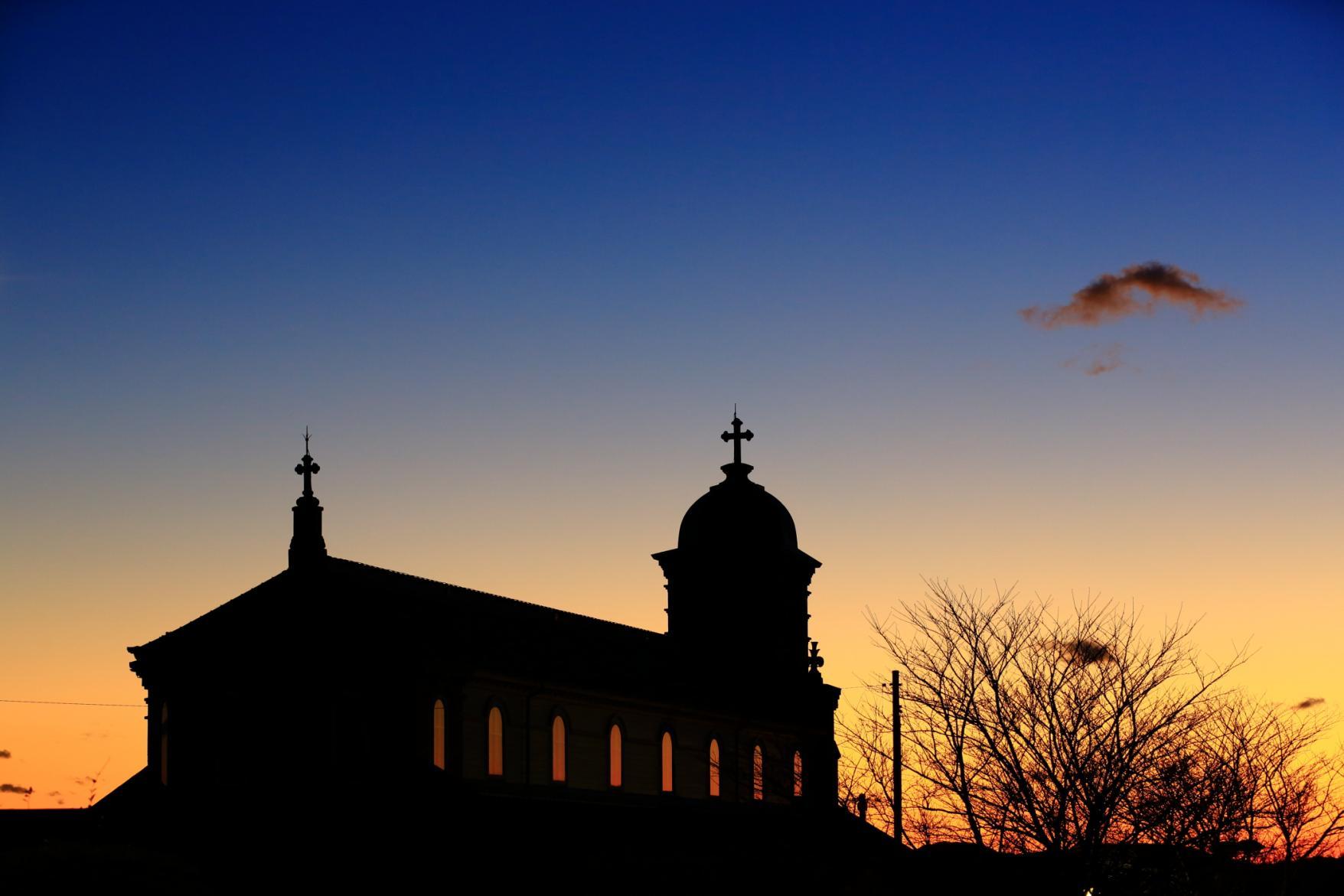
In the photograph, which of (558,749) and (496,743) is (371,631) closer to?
(496,743)

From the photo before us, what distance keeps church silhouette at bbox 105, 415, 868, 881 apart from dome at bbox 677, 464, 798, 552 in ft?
18.5

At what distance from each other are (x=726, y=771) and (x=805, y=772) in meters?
11.4

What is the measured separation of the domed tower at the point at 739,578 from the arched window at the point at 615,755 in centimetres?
997

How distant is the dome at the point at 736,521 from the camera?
64.8 meters

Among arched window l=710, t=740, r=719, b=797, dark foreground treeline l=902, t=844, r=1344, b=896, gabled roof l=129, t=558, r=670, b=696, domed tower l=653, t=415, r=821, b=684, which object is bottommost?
dark foreground treeline l=902, t=844, r=1344, b=896

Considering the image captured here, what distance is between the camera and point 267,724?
159ft

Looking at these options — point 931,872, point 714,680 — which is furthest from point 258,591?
point 931,872

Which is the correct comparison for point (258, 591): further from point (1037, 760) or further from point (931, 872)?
point (1037, 760)

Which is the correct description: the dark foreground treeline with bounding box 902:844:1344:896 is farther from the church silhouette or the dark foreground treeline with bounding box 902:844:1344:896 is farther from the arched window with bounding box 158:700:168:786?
the arched window with bounding box 158:700:168:786

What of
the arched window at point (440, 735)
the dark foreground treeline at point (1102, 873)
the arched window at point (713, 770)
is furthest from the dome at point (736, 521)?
the dark foreground treeline at point (1102, 873)

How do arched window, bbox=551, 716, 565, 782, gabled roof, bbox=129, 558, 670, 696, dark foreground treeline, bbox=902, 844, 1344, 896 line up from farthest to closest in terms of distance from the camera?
1. arched window, bbox=551, 716, 565, 782
2. gabled roof, bbox=129, 558, 670, 696
3. dark foreground treeline, bbox=902, 844, 1344, 896

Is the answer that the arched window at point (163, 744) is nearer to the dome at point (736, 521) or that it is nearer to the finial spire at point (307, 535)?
the finial spire at point (307, 535)

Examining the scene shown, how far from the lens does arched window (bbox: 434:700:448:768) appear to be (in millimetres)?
46875

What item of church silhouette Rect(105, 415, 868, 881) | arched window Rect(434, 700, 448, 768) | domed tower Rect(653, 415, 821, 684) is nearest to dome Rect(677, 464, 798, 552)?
domed tower Rect(653, 415, 821, 684)
